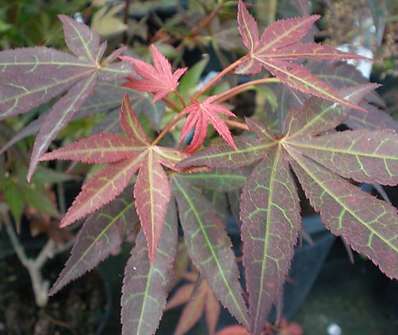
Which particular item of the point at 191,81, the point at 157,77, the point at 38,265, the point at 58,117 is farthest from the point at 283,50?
the point at 38,265

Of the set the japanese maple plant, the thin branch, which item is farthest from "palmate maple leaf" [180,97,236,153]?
the thin branch

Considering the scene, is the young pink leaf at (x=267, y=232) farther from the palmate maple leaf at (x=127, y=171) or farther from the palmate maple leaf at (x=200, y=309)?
the palmate maple leaf at (x=200, y=309)

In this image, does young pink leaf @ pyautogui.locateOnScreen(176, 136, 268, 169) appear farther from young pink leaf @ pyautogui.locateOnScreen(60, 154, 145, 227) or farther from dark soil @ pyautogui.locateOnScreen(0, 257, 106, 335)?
dark soil @ pyautogui.locateOnScreen(0, 257, 106, 335)

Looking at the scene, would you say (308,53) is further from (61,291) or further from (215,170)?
(61,291)

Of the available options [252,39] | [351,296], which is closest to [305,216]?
[351,296]

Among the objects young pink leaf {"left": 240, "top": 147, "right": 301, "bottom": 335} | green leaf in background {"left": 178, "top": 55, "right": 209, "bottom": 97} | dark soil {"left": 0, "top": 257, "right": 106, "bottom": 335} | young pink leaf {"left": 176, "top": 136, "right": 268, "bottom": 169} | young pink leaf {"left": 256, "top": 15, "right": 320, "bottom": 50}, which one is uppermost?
young pink leaf {"left": 256, "top": 15, "right": 320, "bottom": 50}

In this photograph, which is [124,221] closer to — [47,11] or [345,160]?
[345,160]

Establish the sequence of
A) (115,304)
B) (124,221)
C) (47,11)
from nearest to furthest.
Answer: (124,221) → (47,11) → (115,304)

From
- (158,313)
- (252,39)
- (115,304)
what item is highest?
(252,39)
